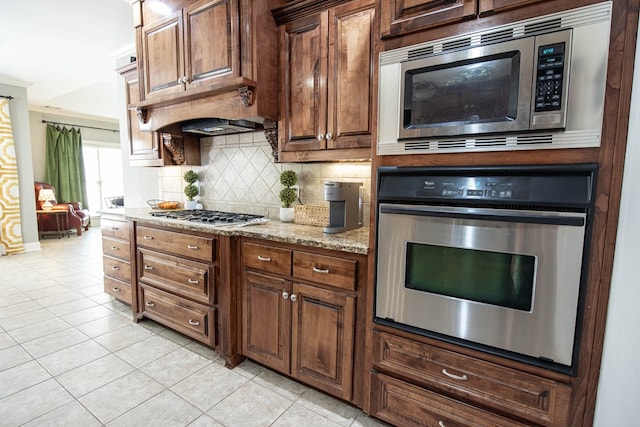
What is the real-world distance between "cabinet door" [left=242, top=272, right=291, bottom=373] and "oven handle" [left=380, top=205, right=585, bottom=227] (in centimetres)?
82

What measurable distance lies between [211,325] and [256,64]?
178 centimetres

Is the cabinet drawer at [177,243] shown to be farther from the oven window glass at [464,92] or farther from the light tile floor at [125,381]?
the oven window glass at [464,92]

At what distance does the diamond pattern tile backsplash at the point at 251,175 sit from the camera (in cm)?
228

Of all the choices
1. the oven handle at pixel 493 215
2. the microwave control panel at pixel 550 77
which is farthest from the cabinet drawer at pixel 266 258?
the microwave control panel at pixel 550 77

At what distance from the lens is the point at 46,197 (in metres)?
6.30

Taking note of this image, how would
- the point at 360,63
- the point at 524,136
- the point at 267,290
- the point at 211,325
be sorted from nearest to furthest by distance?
the point at 524,136
the point at 360,63
the point at 267,290
the point at 211,325

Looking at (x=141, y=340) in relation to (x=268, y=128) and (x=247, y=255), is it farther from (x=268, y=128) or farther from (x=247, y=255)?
(x=268, y=128)

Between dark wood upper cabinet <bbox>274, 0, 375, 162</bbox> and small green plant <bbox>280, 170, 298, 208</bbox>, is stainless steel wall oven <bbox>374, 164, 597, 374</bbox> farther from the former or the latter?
small green plant <bbox>280, 170, 298, 208</bbox>

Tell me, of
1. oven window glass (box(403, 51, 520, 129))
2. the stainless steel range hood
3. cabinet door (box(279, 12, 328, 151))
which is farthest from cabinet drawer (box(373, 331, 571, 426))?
the stainless steel range hood

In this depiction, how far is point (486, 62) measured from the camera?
3.89 ft

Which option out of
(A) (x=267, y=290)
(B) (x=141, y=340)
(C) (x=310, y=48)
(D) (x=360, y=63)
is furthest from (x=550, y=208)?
(B) (x=141, y=340)

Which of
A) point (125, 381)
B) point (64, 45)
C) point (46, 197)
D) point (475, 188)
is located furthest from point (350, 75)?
point (46, 197)

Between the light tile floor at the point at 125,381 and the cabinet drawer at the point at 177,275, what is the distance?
17.7 inches

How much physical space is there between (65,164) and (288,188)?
7.55 meters
